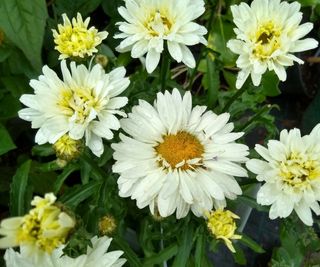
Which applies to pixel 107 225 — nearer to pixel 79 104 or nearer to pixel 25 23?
pixel 79 104

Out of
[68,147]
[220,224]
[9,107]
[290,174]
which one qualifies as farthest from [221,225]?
[9,107]

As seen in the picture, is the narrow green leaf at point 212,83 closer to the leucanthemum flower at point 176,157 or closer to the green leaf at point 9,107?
the leucanthemum flower at point 176,157

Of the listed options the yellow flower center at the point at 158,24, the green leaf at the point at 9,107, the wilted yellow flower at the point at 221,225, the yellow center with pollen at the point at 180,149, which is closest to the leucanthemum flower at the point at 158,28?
the yellow flower center at the point at 158,24

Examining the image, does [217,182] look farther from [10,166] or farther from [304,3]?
[10,166]

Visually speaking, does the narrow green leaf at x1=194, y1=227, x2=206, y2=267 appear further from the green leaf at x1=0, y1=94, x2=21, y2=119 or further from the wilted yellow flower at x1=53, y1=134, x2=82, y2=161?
the green leaf at x1=0, y1=94, x2=21, y2=119

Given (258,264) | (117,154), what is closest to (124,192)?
(117,154)

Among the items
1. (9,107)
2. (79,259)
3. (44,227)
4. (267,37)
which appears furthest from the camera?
(9,107)
